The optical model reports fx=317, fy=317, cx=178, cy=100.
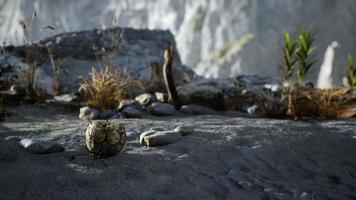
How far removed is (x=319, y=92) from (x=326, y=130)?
1714 millimetres

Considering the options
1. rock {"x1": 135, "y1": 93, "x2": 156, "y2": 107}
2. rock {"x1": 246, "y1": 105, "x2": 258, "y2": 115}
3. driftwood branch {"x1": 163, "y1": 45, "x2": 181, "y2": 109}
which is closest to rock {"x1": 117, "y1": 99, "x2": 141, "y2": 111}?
rock {"x1": 135, "y1": 93, "x2": 156, "y2": 107}

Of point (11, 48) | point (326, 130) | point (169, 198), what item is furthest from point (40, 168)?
point (11, 48)

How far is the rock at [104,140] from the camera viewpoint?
2018mm

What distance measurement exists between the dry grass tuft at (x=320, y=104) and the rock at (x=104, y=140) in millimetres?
2648

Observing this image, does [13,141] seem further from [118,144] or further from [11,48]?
[11,48]

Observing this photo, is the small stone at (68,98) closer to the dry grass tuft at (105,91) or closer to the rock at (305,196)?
the dry grass tuft at (105,91)

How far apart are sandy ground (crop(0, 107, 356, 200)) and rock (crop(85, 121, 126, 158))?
0.19 feet

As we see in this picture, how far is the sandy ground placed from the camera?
5.54 ft

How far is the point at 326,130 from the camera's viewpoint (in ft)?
9.70

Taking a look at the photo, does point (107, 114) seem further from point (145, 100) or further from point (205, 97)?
point (205, 97)

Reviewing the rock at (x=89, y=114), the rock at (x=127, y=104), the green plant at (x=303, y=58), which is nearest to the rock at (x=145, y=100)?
the rock at (x=127, y=104)

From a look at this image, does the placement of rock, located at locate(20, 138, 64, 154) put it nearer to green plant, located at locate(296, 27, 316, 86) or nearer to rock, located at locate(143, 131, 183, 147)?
rock, located at locate(143, 131, 183, 147)

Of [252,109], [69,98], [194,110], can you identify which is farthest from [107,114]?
[252,109]

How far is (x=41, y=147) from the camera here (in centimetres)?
207
